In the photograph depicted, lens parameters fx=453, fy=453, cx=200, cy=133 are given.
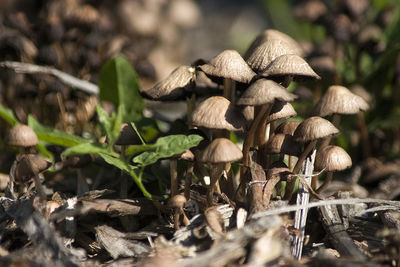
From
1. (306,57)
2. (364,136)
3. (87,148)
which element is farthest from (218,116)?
(306,57)

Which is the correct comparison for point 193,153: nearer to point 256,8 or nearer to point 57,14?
point 57,14

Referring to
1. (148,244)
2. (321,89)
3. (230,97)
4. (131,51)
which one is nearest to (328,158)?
(230,97)

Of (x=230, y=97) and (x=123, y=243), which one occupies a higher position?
(x=230, y=97)

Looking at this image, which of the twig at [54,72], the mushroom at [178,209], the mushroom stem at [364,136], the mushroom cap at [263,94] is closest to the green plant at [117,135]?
the mushroom at [178,209]

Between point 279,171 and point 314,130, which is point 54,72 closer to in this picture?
point 279,171

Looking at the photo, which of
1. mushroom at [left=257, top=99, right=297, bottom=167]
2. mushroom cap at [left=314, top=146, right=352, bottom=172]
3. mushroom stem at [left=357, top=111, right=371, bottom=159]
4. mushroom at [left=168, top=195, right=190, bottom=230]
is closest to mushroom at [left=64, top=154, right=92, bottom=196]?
mushroom at [left=168, top=195, right=190, bottom=230]

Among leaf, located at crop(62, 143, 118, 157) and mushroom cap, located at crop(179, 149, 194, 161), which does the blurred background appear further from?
leaf, located at crop(62, 143, 118, 157)

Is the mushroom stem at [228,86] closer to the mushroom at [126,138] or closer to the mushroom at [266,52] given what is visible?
the mushroom at [266,52]
